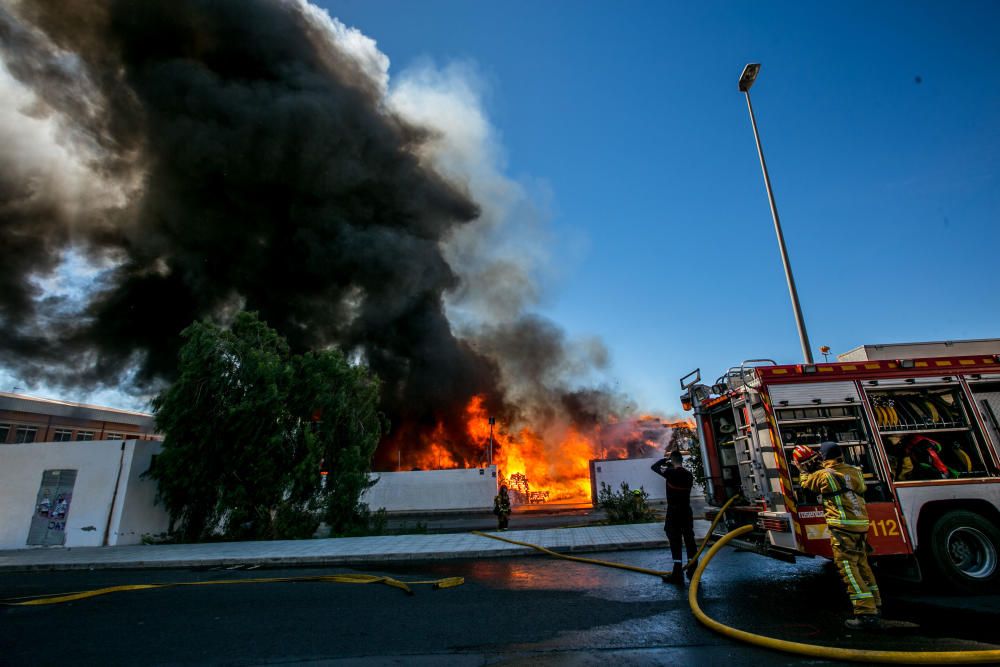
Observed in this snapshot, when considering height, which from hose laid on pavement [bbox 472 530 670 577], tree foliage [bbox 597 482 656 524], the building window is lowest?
hose laid on pavement [bbox 472 530 670 577]

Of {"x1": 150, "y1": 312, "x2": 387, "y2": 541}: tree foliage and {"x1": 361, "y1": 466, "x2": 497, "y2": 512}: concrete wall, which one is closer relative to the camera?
{"x1": 150, "y1": 312, "x2": 387, "y2": 541}: tree foliage

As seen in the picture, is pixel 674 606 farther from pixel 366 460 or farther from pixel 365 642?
pixel 366 460

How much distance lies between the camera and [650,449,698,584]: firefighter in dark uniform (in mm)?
5496

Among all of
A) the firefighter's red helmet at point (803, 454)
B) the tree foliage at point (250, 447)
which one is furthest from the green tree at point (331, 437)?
the firefighter's red helmet at point (803, 454)

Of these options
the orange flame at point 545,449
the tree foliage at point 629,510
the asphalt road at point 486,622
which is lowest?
the asphalt road at point 486,622

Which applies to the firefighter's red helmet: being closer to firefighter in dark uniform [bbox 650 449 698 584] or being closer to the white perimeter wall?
firefighter in dark uniform [bbox 650 449 698 584]

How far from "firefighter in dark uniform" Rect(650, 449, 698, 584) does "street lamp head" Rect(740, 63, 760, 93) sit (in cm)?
870

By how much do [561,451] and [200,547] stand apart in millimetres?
30458

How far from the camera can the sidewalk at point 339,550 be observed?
8.40 meters

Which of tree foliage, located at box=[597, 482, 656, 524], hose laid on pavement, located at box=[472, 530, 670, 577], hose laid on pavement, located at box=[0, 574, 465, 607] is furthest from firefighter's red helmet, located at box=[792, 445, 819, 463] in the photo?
tree foliage, located at box=[597, 482, 656, 524]

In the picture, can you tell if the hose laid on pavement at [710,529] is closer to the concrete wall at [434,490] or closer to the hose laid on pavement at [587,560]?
the hose laid on pavement at [587,560]

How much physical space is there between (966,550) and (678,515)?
284 centimetres

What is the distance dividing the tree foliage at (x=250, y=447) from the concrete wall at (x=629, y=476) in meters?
15.7

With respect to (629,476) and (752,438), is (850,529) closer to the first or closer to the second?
(752,438)
